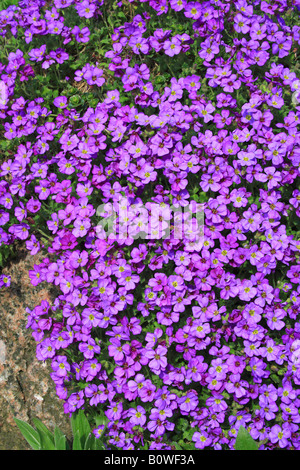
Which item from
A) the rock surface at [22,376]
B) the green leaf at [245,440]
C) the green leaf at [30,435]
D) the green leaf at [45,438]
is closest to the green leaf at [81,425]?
the green leaf at [45,438]

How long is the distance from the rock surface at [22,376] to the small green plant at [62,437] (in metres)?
0.29

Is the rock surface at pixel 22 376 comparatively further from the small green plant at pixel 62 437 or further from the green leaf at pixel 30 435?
the green leaf at pixel 30 435

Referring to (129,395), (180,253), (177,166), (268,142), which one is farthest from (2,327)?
(268,142)

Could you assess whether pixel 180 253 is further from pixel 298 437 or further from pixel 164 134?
pixel 298 437

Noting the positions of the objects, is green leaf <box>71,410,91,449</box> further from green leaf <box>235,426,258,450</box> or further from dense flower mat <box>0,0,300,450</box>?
green leaf <box>235,426,258,450</box>

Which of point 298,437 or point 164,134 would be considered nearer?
point 298,437

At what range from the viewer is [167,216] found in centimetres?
430

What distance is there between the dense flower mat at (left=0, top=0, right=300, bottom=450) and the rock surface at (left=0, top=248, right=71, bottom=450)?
0.23 metres

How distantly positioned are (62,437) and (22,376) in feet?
3.56

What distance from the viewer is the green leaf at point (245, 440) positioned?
376 cm

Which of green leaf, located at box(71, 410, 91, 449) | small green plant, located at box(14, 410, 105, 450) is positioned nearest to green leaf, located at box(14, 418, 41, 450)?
small green plant, located at box(14, 410, 105, 450)

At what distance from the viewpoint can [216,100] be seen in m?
5.05
